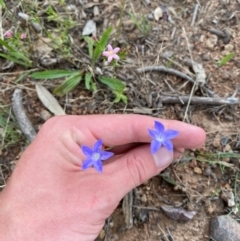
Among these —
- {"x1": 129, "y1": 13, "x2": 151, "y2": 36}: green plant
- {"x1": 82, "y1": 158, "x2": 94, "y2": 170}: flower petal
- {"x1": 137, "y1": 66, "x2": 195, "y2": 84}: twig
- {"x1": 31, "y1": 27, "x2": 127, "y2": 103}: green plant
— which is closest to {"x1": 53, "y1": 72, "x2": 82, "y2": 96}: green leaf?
{"x1": 31, "y1": 27, "x2": 127, "y2": 103}: green plant

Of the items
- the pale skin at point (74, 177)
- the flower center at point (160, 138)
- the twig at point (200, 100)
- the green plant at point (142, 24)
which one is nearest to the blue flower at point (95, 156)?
the pale skin at point (74, 177)

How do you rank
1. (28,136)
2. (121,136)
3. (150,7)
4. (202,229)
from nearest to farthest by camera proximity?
(121,136), (202,229), (28,136), (150,7)

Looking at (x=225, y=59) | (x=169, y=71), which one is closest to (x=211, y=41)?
(x=225, y=59)

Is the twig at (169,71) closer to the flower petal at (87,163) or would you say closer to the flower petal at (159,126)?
the flower petal at (159,126)

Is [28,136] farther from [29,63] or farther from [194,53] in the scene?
[194,53]

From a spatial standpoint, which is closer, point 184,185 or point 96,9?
point 184,185

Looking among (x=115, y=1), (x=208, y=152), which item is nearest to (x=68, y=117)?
(x=208, y=152)
